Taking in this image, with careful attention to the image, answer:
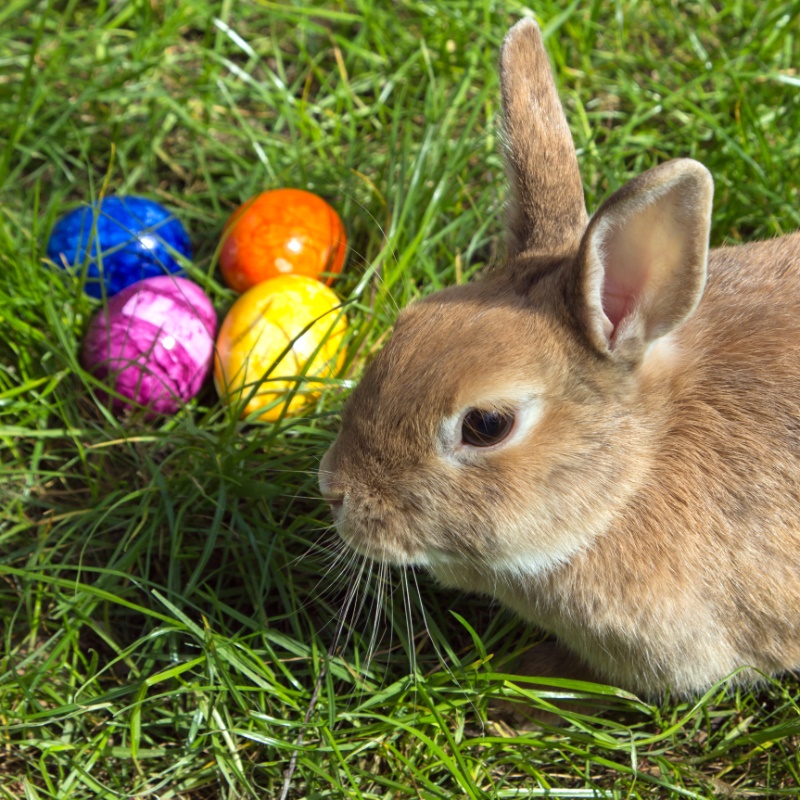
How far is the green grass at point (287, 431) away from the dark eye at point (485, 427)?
546mm

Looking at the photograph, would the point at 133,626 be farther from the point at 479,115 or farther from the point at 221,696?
the point at 479,115

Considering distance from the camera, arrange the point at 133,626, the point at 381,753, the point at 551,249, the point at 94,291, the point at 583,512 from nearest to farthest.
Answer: the point at 583,512 < the point at 551,249 < the point at 381,753 < the point at 133,626 < the point at 94,291

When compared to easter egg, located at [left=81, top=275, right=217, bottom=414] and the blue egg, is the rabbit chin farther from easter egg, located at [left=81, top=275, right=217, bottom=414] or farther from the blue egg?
the blue egg

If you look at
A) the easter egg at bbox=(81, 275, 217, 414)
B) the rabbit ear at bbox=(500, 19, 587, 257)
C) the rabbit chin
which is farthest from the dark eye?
the easter egg at bbox=(81, 275, 217, 414)

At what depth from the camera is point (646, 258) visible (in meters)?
2.20

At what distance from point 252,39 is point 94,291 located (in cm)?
149

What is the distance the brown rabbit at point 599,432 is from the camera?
7.38ft

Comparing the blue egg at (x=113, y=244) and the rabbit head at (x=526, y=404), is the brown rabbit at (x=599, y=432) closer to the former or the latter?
the rabbit head at (x=526, y=404)

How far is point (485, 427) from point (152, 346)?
1.32 meters

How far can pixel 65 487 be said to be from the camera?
3256mm

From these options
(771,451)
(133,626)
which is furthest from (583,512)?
(133,626)

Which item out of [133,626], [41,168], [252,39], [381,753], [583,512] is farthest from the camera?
[252,39]

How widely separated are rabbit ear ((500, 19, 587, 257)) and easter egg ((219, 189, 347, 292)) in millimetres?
1004

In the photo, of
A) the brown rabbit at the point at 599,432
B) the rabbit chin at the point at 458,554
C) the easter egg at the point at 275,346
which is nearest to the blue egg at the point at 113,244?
the easter egg at the point at 275,346
